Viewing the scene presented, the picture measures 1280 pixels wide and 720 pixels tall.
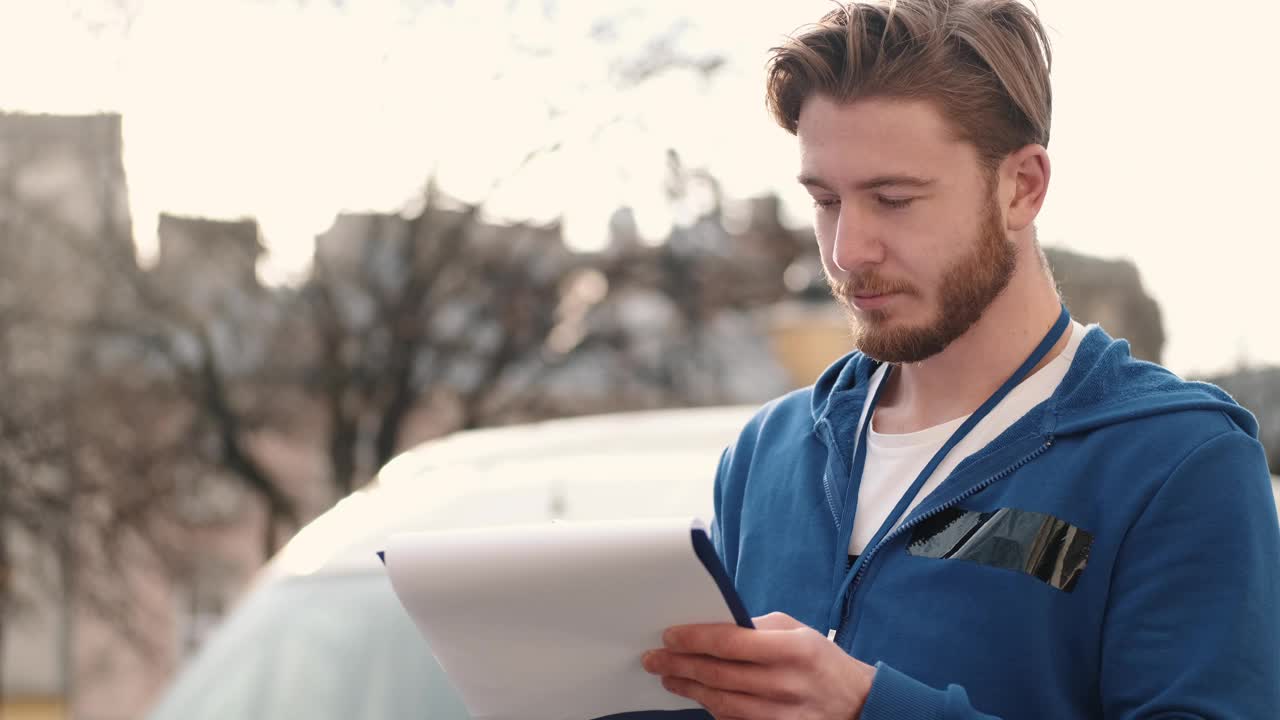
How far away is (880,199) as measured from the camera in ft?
6.63

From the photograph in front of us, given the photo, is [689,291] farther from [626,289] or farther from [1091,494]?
[1091,494]

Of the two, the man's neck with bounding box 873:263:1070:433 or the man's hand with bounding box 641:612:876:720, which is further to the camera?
the man's neck with bounding box 873:263:1070:433

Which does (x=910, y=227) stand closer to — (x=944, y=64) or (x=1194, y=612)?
(x=944, y=64)

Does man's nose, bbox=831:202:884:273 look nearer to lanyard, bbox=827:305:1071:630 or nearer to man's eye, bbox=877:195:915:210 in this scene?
man's eye, bbox=877:195:915:210

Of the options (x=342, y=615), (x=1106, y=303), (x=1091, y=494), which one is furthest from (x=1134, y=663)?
(x=1106, y=303)

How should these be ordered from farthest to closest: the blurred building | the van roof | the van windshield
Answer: the blurred building, the van roof, the van windshield

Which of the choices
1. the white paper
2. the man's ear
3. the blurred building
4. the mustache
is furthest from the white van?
the blurred building

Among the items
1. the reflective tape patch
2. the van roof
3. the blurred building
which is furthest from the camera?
the blurred building

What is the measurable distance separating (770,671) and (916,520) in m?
0.34

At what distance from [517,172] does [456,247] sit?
5.80 feet

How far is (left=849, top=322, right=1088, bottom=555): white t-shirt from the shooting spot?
6.61 feet

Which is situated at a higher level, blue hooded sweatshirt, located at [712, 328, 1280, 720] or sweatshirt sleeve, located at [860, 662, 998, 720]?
blue hooded sweatshirt, located at [712, 328, 1280, 720]

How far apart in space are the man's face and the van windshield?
119 centimetres

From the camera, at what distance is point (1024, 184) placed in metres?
2.08
